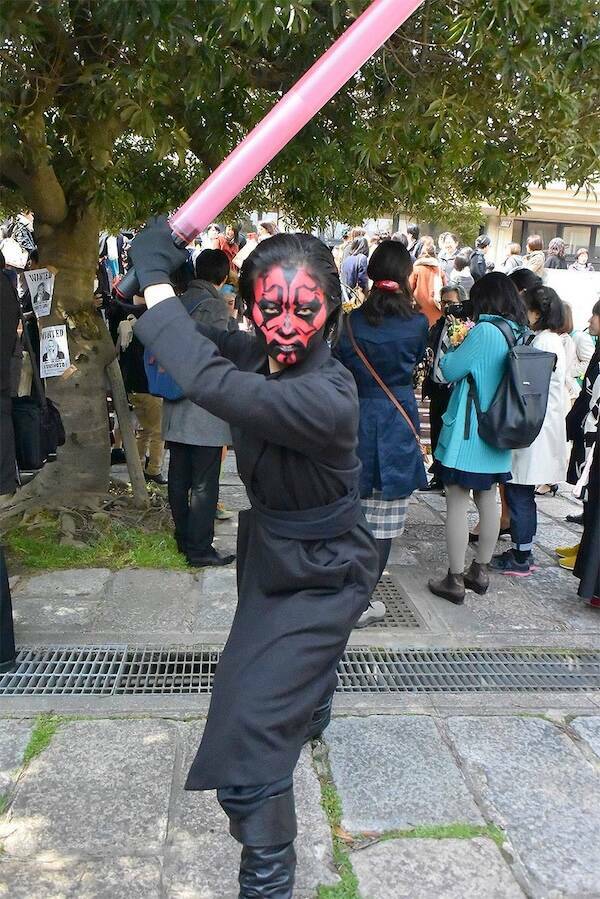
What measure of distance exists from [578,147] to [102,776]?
3.54 m

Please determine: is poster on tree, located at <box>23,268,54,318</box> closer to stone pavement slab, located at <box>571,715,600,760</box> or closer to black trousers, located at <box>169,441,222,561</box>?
black trousers, located at <box>169,441,222,561</box>

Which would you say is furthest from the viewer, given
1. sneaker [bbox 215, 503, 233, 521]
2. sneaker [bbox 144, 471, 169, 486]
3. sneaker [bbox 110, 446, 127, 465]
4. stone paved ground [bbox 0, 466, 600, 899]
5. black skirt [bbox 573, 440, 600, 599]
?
sneaker [bbox 110, 446, 127, 465]

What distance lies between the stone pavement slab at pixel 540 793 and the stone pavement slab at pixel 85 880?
1139mm

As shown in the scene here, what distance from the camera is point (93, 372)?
206 inches

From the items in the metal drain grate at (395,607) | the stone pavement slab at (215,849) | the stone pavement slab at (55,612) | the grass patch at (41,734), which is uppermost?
the metal drain grate at (395,607)

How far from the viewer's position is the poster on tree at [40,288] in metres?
4.75

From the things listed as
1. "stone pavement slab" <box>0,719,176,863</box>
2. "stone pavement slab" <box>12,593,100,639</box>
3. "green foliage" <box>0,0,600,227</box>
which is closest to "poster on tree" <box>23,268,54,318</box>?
"green foliage" <box>0,0,600,227</box>

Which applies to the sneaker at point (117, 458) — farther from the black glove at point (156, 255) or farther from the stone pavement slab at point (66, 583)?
the black glove at point (156, 255)

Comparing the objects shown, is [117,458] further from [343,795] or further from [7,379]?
[343,795]

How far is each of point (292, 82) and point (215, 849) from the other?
3.48 meters

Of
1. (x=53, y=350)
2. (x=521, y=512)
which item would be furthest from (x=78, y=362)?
(x=521, y=512)

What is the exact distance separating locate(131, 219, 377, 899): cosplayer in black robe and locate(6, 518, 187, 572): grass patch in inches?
105

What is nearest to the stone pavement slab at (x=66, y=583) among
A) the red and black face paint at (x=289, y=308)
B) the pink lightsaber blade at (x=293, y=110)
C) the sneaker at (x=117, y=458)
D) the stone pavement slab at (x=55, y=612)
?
the stone pavement slab at (x=55, y=612)

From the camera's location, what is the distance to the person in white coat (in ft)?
15.6
